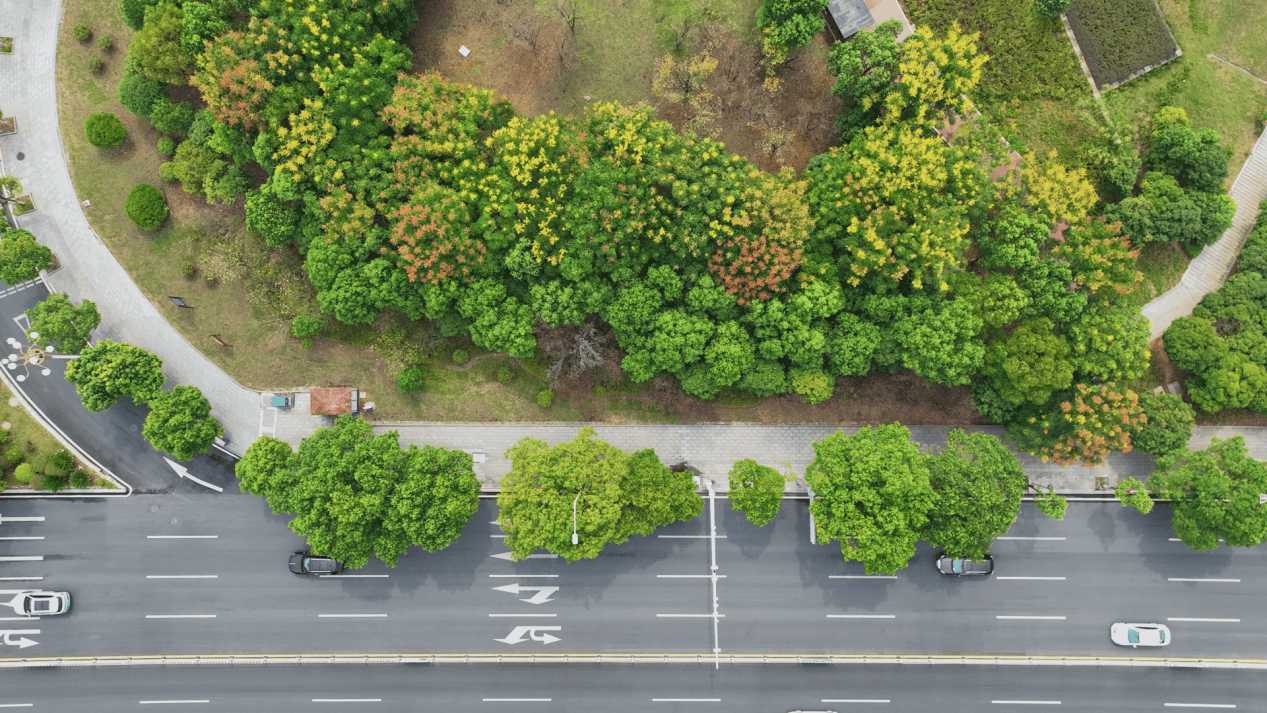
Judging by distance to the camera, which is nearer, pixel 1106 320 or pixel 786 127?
pixel 1106 320

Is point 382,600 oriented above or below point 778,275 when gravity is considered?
below

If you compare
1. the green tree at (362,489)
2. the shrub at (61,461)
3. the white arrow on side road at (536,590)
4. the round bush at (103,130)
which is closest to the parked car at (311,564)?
the green tree at (362,489)

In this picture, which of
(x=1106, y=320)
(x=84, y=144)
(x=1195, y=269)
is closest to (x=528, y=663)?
(x=1106, y=320)

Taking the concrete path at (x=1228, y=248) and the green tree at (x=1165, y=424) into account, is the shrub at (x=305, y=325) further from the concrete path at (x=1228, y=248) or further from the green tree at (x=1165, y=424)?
the concrete path at (x=1228, y=248)

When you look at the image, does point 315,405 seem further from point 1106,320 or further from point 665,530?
point 1106,320

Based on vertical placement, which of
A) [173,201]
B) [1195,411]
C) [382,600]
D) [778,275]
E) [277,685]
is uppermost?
[173,201]

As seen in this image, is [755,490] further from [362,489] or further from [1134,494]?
[1134,494]

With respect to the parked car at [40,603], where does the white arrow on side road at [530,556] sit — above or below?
above
